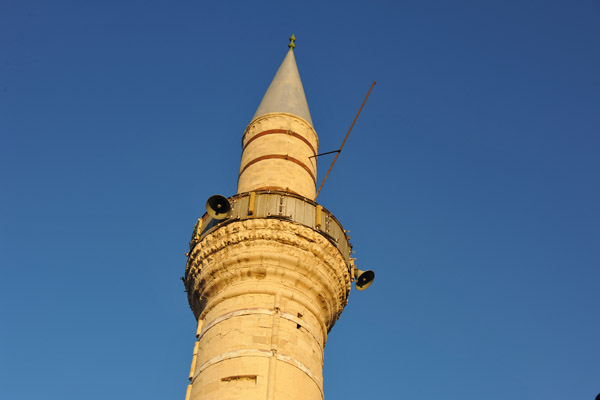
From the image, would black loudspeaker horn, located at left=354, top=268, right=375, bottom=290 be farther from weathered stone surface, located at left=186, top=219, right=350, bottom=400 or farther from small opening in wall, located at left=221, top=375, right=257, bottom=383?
small opening in wall, located at left=221, top=375, right=257, bottom=383

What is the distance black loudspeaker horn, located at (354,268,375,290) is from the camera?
11.7 meters

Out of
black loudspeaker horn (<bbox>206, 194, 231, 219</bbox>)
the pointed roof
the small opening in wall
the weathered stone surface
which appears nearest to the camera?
the small opening in wall

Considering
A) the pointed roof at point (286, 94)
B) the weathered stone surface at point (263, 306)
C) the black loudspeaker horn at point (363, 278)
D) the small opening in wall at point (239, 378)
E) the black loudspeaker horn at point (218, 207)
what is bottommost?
the small opening in wall at point (239, 378)

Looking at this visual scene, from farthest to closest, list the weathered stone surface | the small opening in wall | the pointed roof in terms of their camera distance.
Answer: the pointed roof
the weathered stone surface
the small opening in wall

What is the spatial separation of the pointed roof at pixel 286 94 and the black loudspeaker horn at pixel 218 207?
3405 mm

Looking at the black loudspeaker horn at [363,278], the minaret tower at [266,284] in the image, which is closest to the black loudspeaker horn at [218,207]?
the minaret tower at [266,284]

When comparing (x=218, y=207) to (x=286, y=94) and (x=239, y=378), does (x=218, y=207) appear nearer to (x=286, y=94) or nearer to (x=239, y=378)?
(x=239, y=378)

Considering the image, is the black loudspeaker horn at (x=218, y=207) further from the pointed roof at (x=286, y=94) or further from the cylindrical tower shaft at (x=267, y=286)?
the pointed roof at (x=286, y=94)

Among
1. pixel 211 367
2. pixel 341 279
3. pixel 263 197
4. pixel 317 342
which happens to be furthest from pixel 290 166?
pixel 211 367

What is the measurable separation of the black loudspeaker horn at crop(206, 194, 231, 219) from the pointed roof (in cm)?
341

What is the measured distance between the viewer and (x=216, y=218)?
10.9m

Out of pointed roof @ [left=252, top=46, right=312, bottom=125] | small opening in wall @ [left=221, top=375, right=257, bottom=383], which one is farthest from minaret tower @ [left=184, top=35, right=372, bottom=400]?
pointed roof @ [left=252, top=46, right=312, bottom=125]

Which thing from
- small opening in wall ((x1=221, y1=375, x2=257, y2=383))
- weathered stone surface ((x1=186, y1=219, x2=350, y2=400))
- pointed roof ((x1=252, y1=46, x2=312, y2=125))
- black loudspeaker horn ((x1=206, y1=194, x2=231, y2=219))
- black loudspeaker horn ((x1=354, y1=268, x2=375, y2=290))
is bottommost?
small opening in wall ((x1=221, y1=375, x2=257, y2=383))

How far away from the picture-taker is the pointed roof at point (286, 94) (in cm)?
1402
